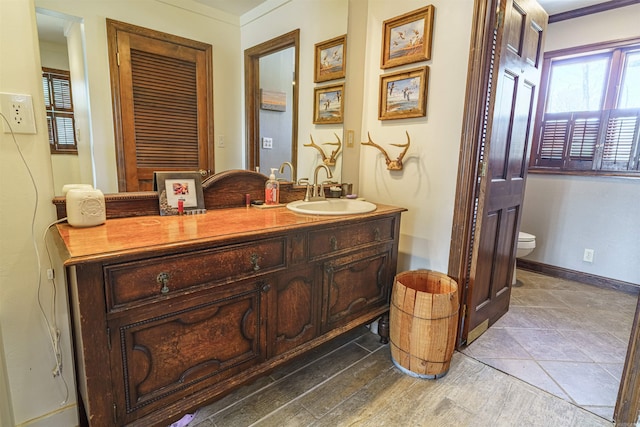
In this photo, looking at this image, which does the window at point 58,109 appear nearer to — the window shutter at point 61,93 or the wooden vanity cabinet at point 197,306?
the window shutter at point 61,93

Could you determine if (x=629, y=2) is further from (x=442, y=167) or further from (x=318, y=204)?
(x=318, y=204)

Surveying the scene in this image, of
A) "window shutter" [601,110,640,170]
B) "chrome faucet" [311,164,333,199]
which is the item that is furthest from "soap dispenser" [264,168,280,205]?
"window shutter" [601,110,640,170]

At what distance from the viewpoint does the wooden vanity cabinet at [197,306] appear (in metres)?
0.95

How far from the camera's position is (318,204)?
73.9 inches

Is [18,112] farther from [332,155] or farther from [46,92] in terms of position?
[332,155]

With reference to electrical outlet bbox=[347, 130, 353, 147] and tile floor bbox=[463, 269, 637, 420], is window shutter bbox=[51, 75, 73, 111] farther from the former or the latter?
tile floor bbox=[463, 269, 637, 420]

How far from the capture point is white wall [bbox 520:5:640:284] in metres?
2.76

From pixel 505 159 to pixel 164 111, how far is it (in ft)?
6.28

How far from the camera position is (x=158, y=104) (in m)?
1.43

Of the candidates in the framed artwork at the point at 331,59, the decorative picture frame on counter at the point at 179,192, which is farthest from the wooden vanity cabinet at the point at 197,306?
the framed artwork at the point at 331,59

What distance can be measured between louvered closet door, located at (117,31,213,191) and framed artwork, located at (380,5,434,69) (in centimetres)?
112

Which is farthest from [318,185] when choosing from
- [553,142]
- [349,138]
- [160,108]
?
[553,142]

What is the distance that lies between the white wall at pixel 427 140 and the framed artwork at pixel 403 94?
38 millimetres

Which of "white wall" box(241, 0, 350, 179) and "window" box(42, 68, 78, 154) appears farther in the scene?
"white wall" box(241, 0, 350, 179)
